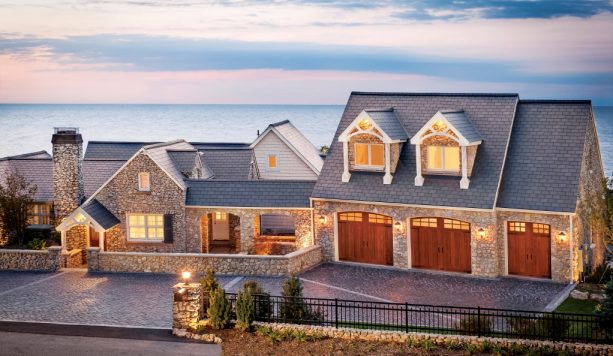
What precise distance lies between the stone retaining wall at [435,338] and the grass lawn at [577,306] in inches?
185

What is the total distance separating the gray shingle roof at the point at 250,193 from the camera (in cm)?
3962

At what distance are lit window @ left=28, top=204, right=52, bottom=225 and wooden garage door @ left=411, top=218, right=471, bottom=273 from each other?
63.1 ft

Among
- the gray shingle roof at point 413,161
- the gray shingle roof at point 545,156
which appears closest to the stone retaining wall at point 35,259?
the gray shingle roof at point 413,161

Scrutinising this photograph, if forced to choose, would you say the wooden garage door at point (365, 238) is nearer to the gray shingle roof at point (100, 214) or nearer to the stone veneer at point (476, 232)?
the stone veneer at point (476, 232)

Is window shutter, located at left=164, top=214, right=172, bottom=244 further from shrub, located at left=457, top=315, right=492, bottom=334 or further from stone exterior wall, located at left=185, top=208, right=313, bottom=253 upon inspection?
shrub, located at left=457, top=315, right=492, bottom=334

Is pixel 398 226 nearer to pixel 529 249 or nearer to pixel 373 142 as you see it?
pixel 373 142

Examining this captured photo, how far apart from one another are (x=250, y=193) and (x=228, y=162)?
7498 mm

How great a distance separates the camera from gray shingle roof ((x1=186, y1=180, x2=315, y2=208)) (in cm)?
3962

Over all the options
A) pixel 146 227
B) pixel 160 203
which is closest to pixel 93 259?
pixel 146 227

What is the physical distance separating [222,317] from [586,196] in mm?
16302

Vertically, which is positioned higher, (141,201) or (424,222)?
(141,201)

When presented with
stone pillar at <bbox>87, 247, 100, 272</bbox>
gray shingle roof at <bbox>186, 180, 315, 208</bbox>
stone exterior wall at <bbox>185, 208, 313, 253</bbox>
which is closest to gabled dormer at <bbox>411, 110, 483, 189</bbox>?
gray shingle roof at <bbox>186, 180, 315, 208</bbox>

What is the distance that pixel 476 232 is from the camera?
3556cm

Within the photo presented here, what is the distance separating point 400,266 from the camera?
37.6 metres
